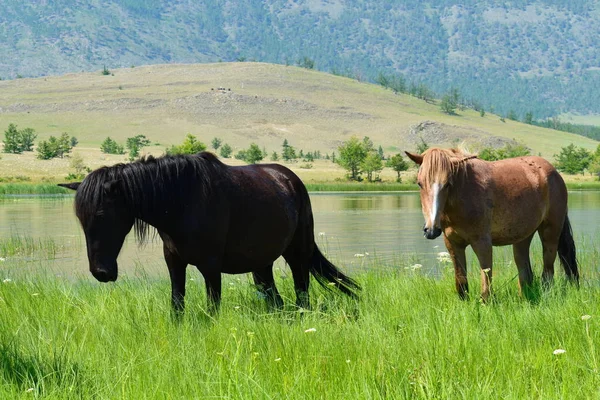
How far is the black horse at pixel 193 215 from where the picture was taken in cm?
679

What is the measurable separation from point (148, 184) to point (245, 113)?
152m

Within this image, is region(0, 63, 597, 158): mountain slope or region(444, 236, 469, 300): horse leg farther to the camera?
region(0, 63, 597, 158): mountain slope

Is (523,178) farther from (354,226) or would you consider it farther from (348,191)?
(348,191)

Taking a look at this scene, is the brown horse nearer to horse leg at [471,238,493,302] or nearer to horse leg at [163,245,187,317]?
horse leg at [471,238,493,302]

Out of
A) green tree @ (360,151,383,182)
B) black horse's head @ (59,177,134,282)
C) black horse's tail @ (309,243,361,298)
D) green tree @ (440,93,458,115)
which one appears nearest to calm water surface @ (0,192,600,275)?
black horse's tail @ (309,243,361,298)

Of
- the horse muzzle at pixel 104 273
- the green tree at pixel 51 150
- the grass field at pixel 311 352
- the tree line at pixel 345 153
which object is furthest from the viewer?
the green tree at pixel 51 150

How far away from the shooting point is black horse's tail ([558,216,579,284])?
943 cm

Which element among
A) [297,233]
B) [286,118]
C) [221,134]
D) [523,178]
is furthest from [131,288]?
[286,118]

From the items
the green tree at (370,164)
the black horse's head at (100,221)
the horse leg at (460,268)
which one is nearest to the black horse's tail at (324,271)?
the horse leg at (460,268)

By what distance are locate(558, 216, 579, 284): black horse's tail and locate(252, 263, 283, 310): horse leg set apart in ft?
11.4

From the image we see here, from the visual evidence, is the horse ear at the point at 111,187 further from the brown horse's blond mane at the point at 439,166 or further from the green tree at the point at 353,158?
the green tree at the point at 353,158

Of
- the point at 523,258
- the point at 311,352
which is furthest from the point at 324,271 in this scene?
the point at 311,352

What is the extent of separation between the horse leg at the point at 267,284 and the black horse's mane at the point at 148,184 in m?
1.48

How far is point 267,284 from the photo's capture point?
866 centimetres
